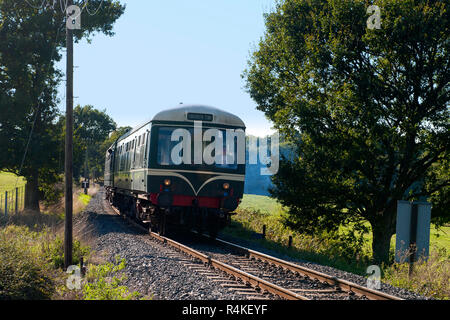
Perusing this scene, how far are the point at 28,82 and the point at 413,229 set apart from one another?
1804 cm

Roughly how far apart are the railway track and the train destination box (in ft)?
6.81

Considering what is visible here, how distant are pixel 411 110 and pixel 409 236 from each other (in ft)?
27.5

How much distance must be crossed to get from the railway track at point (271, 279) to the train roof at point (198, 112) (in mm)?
3730

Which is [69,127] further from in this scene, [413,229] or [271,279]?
[413,229]

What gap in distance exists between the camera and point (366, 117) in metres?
15.8

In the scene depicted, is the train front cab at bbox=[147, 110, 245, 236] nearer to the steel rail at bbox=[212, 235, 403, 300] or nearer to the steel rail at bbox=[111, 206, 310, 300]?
the steel rail at bbox=[111, 206, 310, 300]

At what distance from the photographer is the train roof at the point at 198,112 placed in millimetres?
12438

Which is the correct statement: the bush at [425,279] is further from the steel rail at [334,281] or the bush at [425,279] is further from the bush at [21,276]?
the bush at [21,276]

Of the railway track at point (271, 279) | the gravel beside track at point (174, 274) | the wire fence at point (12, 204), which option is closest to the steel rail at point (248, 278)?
the railway track at point (271, 279)

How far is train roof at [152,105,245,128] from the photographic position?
12438 mm

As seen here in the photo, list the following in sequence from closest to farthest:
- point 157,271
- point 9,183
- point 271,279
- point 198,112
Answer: point 271,279
point 157,271
point 198,112
point 9,183

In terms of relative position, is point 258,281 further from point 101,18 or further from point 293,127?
point 101,18

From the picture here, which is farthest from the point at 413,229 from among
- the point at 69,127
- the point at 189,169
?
the point at 69,127

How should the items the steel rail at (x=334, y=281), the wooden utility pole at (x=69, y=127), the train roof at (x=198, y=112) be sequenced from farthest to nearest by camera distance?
the train roof at (x=198, y=112)
the wooden utility pole at (x=69, y=127)
the steel rail at (x=334, y=281)
